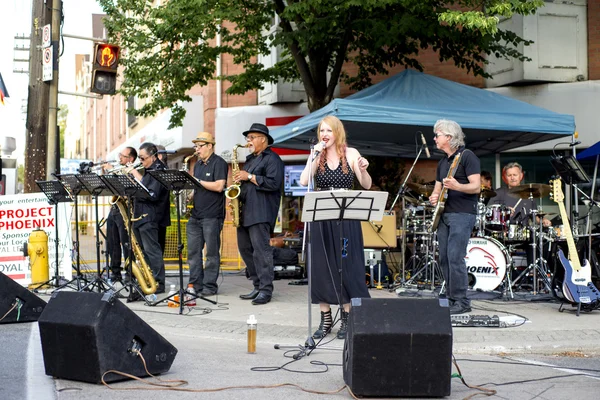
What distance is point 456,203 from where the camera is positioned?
898 cm

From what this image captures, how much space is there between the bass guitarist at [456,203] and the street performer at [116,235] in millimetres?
4639

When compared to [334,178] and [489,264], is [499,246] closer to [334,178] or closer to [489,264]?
[489,264]

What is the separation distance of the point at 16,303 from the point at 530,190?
6883mm

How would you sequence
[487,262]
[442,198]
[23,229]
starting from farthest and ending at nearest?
[23,229] → [487,262] → [442,198]

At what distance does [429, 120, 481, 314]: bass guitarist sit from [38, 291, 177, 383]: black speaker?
4.11m

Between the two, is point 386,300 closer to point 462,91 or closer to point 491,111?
point 491,111

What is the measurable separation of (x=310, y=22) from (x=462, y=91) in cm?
279

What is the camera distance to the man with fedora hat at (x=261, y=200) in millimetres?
10102

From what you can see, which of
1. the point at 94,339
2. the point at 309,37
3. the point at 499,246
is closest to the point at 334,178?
the point at 94,339

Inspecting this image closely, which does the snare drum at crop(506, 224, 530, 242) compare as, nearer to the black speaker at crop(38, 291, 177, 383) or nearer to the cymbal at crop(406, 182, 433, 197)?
the cymbal at crop(406, 182, 433, 197)

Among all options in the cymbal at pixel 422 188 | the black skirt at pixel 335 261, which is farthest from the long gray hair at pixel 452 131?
the cymbal at pixel 422 188

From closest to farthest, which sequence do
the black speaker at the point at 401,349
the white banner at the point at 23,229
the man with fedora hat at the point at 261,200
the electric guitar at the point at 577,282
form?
the black speaker at the point at 401,349 → the electric guitar at the point at 577,282 → the man with fedora hat at the point at 261,200 → the white banner at the point at 23,229

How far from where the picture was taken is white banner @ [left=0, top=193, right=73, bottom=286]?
12.6 metres

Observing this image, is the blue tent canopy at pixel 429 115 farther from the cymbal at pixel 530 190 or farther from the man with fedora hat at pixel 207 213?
the man with fedora hat at pixel 207 213
